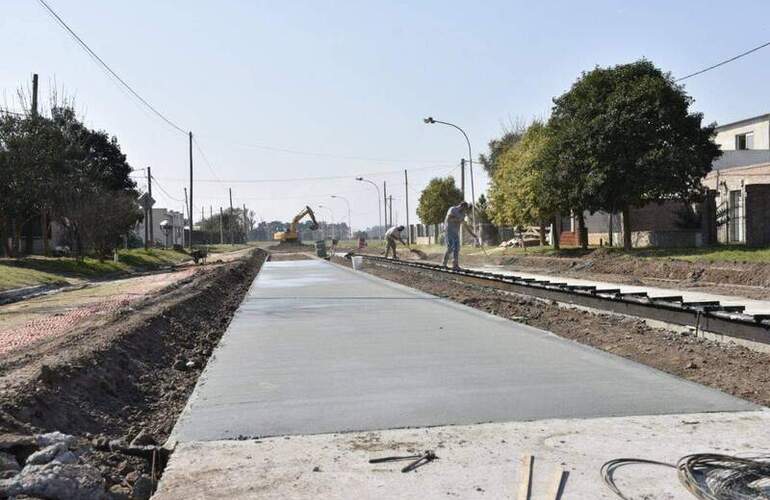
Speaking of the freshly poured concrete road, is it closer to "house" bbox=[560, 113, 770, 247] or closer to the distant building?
"house" bbox=[560, 113, 770, 247]

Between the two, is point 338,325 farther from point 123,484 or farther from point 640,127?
point 640,127

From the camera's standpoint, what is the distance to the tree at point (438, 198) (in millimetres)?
79312

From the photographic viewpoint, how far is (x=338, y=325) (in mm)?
11391

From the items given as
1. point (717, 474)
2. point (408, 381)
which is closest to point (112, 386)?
point (408, 381)

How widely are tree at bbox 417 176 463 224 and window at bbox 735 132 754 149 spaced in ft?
97.0

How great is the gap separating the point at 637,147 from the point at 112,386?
26.7 meters

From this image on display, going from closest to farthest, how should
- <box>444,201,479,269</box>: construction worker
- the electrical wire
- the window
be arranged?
the electrical wire → <box>444,201,479,269</box>: construction worker → the window

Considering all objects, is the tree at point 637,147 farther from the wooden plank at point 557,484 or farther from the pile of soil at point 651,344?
the wooden plank at point 557,484

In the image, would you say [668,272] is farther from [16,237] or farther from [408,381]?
[16,237]

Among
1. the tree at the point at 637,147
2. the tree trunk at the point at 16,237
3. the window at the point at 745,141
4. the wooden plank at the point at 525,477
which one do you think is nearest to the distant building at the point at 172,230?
the tree trunk at the point at 16,237

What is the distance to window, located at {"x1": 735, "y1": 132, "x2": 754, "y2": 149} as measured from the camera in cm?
5416

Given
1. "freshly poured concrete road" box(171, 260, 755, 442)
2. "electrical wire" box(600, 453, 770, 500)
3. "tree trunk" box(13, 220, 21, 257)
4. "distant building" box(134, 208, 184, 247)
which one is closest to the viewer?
"electrical wire" box(600, 453, 770, 500)

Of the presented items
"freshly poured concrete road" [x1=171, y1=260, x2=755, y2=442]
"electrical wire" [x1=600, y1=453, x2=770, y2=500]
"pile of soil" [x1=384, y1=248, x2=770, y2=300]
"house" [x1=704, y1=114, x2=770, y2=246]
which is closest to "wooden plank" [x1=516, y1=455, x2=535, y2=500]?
"electrical wire" [x1=600, y1=453, x2=770, y2=500]

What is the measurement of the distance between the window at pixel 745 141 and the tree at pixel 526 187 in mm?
18533
